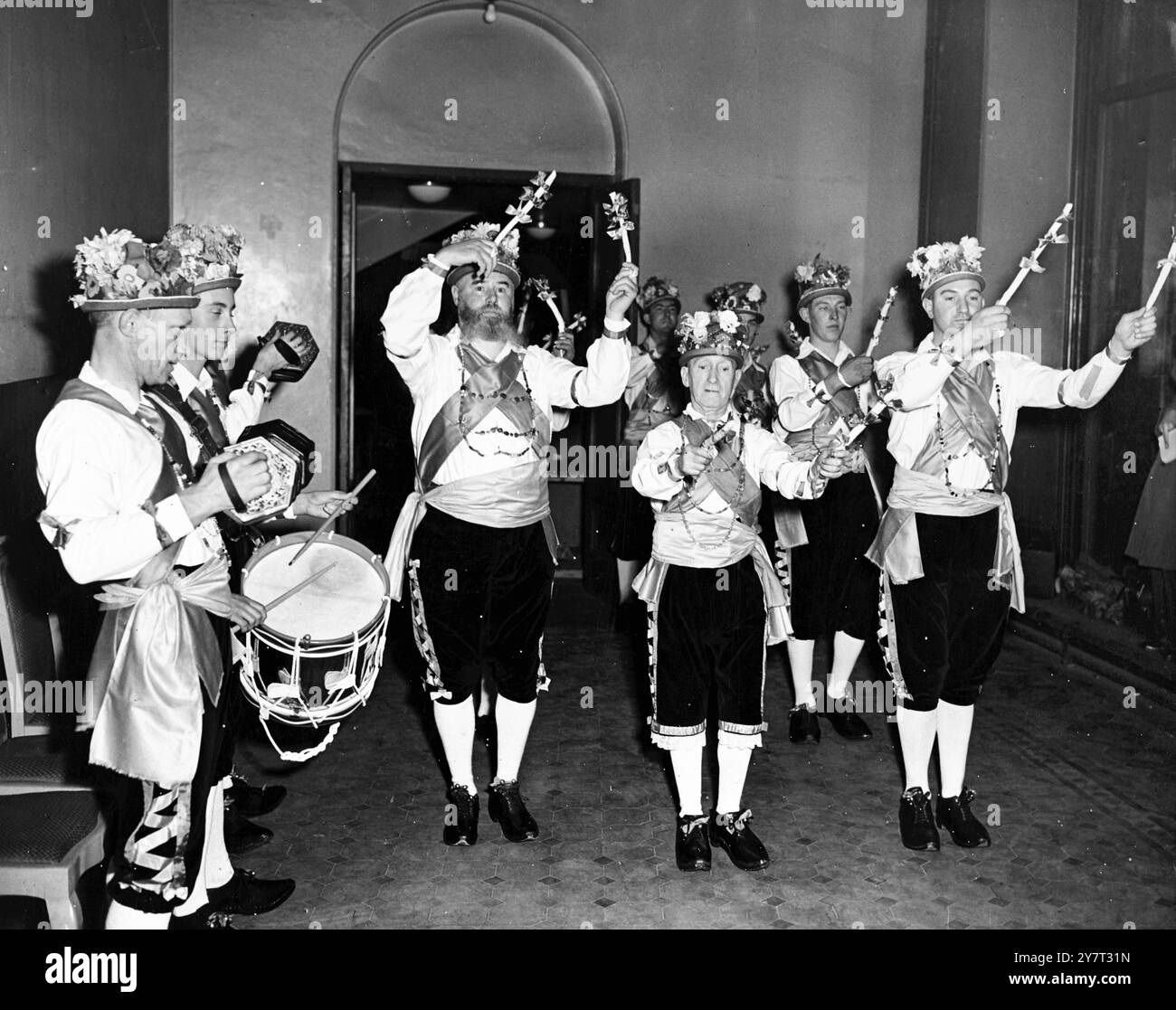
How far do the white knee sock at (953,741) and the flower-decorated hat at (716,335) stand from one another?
4.25 feet

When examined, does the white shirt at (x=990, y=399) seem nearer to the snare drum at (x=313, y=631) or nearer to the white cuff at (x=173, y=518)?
the snare drum at (x=313, y=631)

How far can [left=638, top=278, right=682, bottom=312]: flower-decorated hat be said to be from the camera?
609cm

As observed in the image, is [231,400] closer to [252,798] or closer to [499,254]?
[499,254]

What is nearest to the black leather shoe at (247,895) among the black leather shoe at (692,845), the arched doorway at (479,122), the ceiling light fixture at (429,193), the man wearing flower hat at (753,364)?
the black leather shoe at (692,845)

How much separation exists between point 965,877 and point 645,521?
2717 mm

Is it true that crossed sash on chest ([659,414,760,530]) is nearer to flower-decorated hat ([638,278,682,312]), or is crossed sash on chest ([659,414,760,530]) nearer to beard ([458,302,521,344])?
beard ([458,302,521,344])

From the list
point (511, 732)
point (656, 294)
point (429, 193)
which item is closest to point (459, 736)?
point (511, 732)

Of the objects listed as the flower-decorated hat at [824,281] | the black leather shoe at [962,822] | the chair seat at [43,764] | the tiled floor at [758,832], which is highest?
the flower-decorated hat at [824,281]

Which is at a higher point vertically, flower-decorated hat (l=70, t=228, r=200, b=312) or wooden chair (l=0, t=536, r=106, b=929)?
flower-decorated hat (l=70, t=228, r=200, b=312)

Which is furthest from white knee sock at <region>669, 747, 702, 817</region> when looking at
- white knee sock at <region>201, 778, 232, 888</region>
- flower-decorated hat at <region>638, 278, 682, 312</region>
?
flower-decorated hat at <region>638, 278, 682, 312</region>

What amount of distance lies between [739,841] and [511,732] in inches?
31.9

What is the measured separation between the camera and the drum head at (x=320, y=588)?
9.76 ft

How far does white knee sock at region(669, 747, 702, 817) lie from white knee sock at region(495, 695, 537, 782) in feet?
1.73

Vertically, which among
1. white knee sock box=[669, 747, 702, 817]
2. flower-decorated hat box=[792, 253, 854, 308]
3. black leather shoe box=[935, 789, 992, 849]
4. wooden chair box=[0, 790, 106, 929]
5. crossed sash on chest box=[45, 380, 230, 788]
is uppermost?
flower-decorated hat box=[792, 253, 854, 308]
